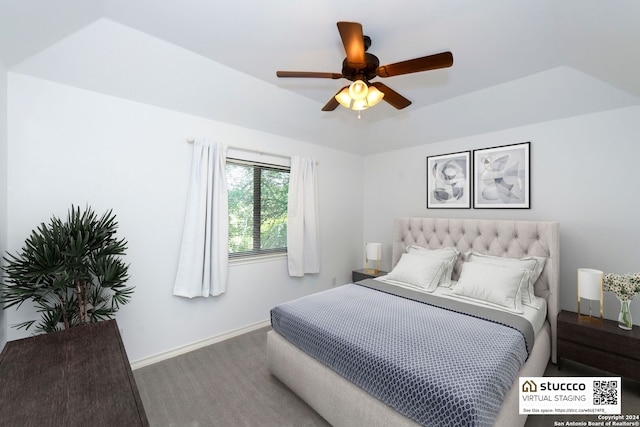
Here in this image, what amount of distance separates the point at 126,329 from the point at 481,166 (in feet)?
13.6

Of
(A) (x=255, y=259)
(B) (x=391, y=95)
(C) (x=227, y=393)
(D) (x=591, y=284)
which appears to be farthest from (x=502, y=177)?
(C) (x=227, y=393)

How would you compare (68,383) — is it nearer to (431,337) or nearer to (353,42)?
(431,337)

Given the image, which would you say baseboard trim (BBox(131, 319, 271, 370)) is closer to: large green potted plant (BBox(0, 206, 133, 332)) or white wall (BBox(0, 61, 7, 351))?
large green potted plant (BBox(0, 206, 133, 332))

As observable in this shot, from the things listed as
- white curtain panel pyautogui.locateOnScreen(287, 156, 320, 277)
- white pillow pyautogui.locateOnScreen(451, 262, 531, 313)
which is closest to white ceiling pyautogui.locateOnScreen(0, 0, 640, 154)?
white curtain panel pyautogui.locateOnScreen(287, 156, 320, 277)

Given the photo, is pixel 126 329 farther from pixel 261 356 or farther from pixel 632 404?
pixel 632 404

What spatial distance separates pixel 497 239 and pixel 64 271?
384 cm

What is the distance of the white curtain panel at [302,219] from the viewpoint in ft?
11.7

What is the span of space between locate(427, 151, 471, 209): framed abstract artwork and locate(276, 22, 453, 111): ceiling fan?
68.1 inches

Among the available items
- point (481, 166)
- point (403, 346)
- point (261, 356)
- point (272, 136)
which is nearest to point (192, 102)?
point (272, 136)

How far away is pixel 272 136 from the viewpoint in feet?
11.1

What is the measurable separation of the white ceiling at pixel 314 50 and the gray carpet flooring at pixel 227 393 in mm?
2462

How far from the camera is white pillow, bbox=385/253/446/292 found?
2.85 metres

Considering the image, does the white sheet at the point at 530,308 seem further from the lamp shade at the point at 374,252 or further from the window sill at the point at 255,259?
the window sill at the point at 255,259

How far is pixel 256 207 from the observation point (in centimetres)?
345
